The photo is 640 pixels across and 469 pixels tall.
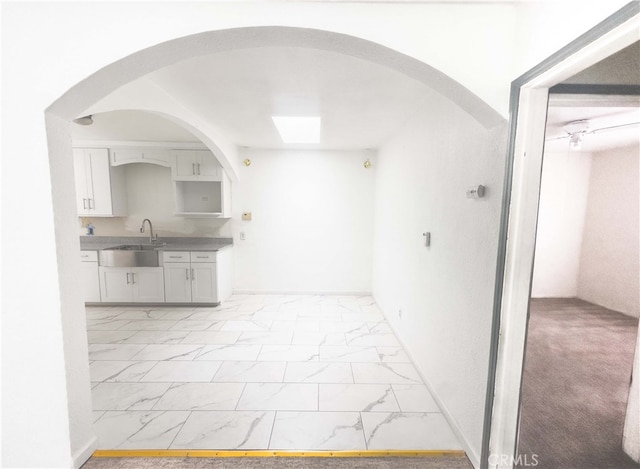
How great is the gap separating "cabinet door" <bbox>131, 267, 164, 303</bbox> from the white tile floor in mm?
361

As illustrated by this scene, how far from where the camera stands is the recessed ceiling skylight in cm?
297

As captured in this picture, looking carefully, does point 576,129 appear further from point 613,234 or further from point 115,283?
point 115,283

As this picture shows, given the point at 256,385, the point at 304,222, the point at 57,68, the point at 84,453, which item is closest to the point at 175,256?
the point at 304,222

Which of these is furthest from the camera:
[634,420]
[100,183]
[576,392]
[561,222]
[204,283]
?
[561,222]

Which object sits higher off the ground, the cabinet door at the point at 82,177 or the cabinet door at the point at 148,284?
the cabinet door at the point at 82,177

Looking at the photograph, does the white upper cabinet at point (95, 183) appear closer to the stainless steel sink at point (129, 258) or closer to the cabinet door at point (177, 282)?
the stainless steel sink at point (129, 258)

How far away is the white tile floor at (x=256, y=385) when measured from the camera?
1.73 meters

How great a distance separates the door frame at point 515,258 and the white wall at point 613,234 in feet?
13.6

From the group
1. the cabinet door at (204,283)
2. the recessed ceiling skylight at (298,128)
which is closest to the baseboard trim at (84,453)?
the cabinet door at (204,283)

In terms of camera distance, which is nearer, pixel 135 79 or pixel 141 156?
pixel 135 79

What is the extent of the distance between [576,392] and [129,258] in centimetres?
531

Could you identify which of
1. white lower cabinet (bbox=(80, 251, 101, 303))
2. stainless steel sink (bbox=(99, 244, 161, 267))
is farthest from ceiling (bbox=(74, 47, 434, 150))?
white lower cabinet (bbox=(80, 251, 101, 303))

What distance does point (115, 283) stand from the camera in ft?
13.0

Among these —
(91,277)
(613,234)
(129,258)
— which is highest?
(613,234)
